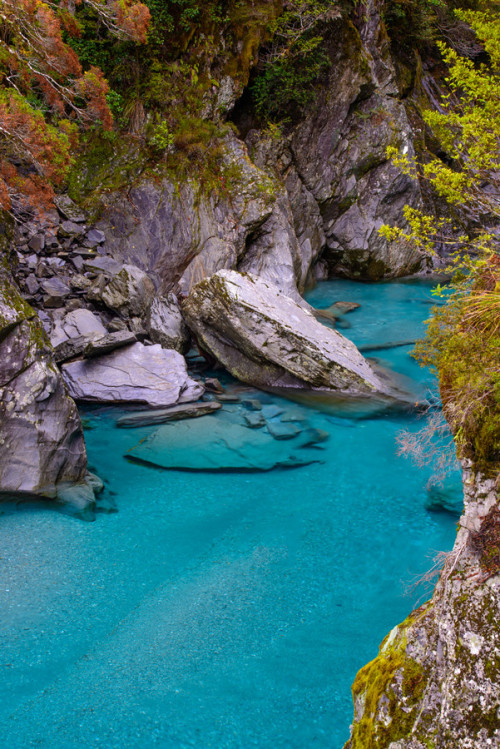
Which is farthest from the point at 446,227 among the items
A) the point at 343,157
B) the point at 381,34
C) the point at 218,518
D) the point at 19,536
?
the point at 19,536

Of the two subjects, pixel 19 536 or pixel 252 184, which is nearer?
pixel 19 536

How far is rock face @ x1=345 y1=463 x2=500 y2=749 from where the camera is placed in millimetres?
2539

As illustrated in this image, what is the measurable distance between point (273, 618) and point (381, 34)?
19044 mm

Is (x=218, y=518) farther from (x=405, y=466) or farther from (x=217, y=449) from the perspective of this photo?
(x=405, y=466)

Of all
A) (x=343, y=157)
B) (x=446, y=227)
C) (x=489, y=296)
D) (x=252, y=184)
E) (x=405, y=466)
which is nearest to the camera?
(x=489, y=296)

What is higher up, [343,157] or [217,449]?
[343,157]

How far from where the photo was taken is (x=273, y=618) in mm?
5250

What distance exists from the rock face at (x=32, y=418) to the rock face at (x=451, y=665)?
15.6 feet

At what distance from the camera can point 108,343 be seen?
9.41 metres

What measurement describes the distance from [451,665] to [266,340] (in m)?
7.51

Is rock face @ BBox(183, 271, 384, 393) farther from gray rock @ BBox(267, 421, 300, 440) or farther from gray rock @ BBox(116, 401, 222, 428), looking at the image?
gray rock @ BBox(116, 401, 222, 428)

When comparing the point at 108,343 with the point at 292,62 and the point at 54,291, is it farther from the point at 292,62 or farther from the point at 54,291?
the point at 292,62

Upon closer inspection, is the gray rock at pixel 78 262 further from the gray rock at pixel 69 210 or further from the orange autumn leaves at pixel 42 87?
the orange autumn leaves at pixel 42 87

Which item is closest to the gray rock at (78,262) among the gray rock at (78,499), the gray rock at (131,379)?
the gray rock at (131,379)
